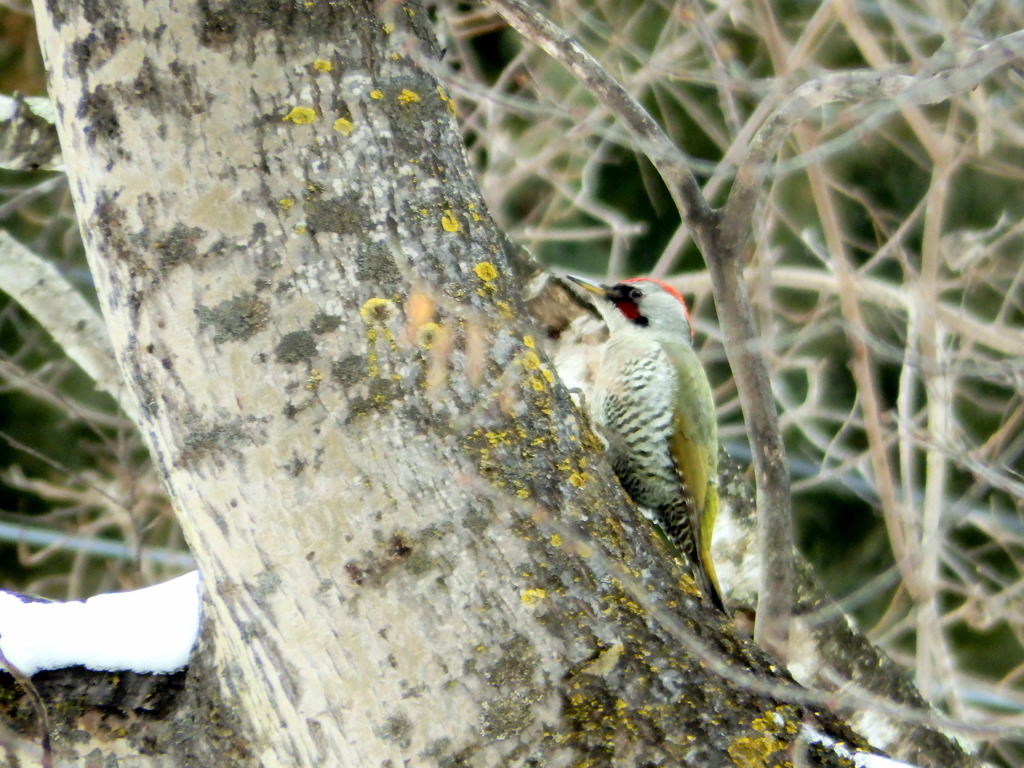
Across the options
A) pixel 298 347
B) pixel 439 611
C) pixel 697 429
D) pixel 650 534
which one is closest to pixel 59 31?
pixel 298 347

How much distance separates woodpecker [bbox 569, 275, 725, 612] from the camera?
9.55ft

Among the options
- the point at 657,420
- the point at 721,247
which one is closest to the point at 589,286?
the point at 657,420

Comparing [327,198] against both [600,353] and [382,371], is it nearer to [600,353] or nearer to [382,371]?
[382,371]

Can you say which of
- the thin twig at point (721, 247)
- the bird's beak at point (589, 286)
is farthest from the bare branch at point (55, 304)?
the thin twig at point (721, 247)

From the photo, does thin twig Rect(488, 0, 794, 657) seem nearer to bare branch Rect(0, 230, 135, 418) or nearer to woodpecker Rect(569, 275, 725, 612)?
woodpecker Rect(569, 275, 725, 612)

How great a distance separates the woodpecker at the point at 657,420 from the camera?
2.91m

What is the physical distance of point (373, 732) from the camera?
1279 mm

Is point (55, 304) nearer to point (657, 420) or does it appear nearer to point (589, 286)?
point (589, 286)

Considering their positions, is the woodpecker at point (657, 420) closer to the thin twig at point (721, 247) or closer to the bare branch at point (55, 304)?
the thin twig at point (721, 247)

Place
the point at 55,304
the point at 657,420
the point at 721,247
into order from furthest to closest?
the point at 55,304 → the point at 657,420 → the point at 721,247

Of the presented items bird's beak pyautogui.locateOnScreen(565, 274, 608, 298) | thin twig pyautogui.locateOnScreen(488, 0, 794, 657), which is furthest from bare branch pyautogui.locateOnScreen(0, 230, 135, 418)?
thin twig pyautogui.locateOnScreen(488, 0, 794, 657)

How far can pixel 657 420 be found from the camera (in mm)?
3021

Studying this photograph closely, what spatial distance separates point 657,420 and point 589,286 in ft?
1.48

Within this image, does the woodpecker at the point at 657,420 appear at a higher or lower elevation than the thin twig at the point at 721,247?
lower
